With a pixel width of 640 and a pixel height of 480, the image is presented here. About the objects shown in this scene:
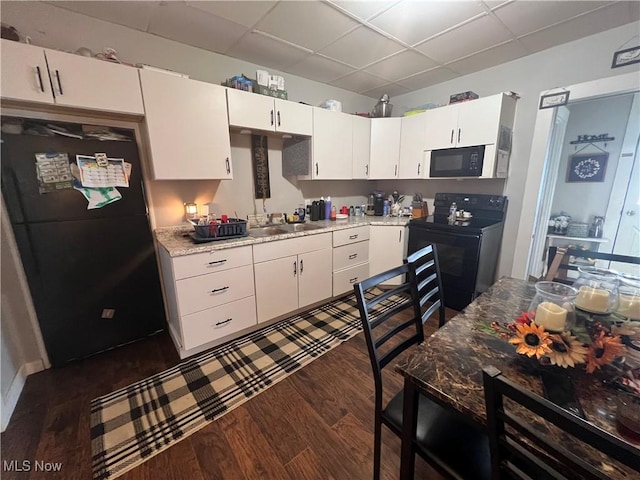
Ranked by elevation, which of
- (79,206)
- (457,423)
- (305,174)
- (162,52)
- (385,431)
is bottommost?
(385,431)

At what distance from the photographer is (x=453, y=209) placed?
113 inches

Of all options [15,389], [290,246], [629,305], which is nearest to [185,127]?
[290,246]

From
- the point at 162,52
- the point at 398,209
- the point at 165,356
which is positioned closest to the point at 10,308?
the point at 165,356

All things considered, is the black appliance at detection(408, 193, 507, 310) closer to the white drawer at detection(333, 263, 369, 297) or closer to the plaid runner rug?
the white drawer at detection(333, 263, 369, 297)

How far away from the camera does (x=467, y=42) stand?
213 cm

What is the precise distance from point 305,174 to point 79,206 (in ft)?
6.18

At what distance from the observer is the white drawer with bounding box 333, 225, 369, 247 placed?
2664 millimetres

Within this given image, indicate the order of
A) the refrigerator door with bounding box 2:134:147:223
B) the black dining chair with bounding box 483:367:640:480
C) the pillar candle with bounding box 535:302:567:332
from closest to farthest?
the black dining chair with bounding box 483:367:640:480 → the pillar candle with bounding box 535:302:567:332 → the refrigerator door with bounding box 2:134:147:223

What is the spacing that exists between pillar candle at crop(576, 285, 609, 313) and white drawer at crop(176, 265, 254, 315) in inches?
76.4

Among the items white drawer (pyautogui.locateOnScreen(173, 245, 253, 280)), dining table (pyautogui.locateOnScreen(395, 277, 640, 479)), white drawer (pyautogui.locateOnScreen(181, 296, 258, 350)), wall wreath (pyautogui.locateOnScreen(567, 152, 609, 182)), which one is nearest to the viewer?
dining table (pyautogui.locateOnScreen(395, 277, 640, 479))

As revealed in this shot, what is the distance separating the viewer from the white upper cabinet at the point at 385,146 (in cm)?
302

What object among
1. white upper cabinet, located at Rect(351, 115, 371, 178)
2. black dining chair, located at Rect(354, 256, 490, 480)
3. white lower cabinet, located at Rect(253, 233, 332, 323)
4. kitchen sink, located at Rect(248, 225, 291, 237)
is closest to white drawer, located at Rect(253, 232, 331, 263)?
white lower cabinet, located at Rect(253, 233, 332, 323)

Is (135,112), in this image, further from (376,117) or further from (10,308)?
(376,117)

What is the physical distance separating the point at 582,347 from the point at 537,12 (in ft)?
7.47
